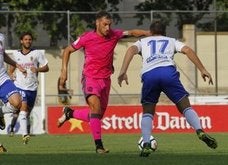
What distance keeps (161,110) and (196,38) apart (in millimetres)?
8449

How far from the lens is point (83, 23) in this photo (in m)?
31.2

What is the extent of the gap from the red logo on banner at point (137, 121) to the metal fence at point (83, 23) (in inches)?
227

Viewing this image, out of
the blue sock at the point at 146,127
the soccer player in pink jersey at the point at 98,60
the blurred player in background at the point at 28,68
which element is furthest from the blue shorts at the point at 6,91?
the blurred player in background at the point at 28,68

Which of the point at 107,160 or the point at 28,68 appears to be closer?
the point at 107,160

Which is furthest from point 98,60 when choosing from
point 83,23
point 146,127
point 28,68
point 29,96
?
point 83,23

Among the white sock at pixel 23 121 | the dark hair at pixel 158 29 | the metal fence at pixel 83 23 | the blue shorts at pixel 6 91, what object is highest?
the metal fence at pixel 83 23

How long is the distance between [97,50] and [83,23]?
16.1 meters

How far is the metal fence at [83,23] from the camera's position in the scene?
31.0 meters

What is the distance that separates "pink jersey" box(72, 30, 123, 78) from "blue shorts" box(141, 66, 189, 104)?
1269 mm

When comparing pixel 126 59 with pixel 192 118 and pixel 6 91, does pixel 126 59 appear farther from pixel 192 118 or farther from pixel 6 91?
pixel 6 91

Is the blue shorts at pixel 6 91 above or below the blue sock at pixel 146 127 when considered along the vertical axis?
above

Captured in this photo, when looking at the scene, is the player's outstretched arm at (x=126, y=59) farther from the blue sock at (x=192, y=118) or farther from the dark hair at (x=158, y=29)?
the blue sock at (x=192, y=118)

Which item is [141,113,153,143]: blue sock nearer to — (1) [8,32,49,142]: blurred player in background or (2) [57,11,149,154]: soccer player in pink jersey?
(2) [57,11,149,154]: soccer player in pink jersey

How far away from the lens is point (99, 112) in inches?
589
